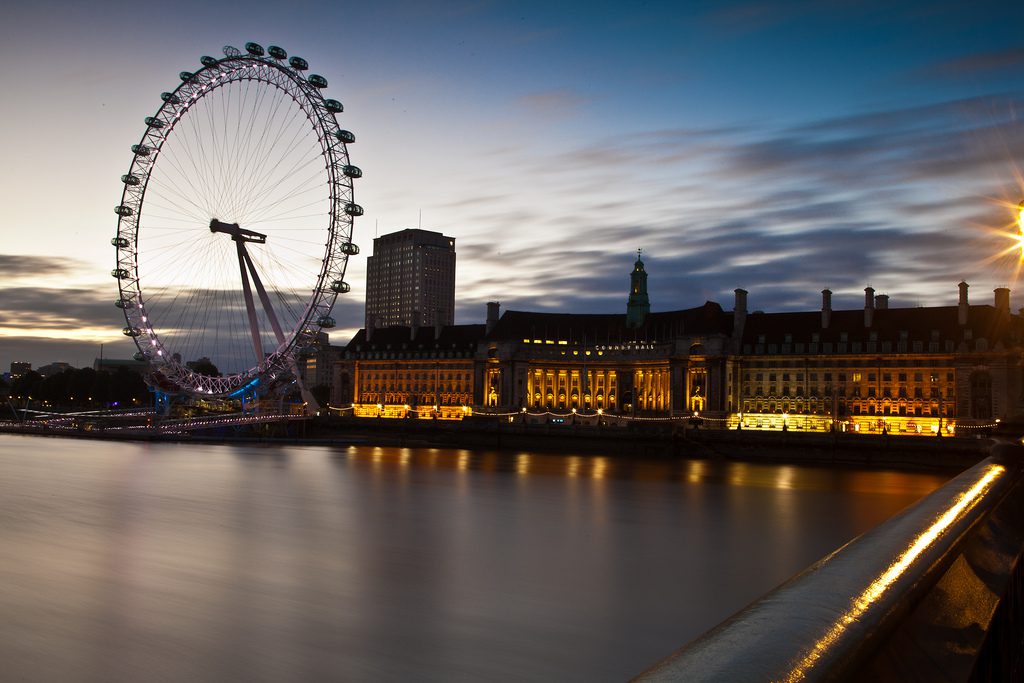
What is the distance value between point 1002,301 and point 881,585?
92.5m

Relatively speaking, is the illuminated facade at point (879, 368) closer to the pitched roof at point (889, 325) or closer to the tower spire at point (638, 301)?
the pitched roof at point (889, 325)

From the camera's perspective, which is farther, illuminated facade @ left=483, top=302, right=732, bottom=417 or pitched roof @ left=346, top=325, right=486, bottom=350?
pitched roof @ left=346, top=325, right=486, bottom=350

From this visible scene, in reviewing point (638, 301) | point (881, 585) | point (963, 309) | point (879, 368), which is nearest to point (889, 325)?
point (879, 368)

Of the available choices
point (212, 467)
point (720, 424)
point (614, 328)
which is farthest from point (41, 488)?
point (614, 328)

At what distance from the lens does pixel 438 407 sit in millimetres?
110312

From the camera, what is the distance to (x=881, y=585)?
6.24 ft

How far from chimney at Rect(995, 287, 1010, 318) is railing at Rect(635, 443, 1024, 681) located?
297 ft

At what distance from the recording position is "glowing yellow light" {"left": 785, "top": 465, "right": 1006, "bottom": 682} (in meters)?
1.48

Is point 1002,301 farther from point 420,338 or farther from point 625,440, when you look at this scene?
point 420,338

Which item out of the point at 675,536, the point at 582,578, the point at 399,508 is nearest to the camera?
the point at 582,578

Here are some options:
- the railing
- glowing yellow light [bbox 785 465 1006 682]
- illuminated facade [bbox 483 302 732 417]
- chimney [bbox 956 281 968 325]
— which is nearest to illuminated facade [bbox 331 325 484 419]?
illuminated facade [bbox 483 302 732 417]

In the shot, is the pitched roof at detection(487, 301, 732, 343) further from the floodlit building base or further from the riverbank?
the riverbank

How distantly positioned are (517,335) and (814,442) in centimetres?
4473

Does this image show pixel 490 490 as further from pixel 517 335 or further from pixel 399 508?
pixel 517 335
